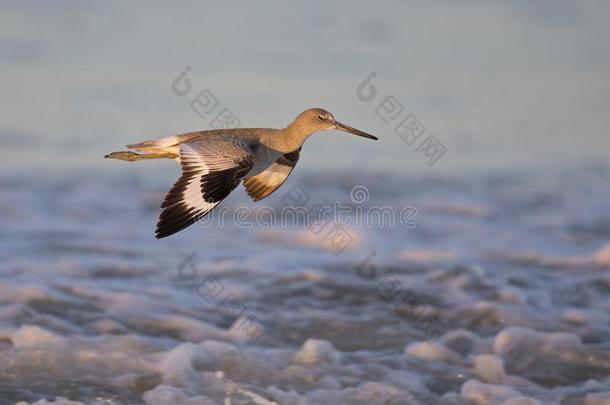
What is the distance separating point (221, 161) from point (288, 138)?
2.93ft

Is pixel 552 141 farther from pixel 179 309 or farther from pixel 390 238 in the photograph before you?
pixel 179 309

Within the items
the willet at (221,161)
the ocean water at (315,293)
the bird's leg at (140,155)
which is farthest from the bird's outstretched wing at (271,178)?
the ocean water at (315,293)

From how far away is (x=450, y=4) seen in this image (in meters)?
17.5

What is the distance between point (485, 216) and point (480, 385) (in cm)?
479

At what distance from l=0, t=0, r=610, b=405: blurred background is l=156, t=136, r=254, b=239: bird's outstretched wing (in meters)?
1.60

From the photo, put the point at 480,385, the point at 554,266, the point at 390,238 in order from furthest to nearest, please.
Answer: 1. the point at 390,238
2. the point at 554,266
3. the point at 480,385

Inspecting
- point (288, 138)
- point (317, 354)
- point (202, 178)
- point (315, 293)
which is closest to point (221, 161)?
point (202, 178)

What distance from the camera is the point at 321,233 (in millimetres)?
11875

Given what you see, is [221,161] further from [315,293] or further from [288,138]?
[315,293]

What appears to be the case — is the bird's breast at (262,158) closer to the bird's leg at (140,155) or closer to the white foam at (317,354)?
the bird's leg at (140,155)

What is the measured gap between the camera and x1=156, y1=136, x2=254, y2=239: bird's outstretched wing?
6.80m

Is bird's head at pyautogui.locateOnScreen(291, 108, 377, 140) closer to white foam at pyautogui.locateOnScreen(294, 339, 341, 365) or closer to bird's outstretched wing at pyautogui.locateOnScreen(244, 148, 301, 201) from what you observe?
bird's outstretched wing at pyautogui.locateOnScreen(244, 148, 301, 201)

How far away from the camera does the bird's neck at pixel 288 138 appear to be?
311 inches

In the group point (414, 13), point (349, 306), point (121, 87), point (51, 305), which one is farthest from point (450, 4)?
point (51, 305)
